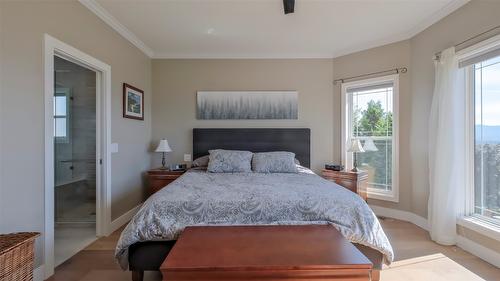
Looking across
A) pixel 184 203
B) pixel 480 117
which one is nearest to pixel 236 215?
pixel 184 203

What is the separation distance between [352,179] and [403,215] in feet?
3.01

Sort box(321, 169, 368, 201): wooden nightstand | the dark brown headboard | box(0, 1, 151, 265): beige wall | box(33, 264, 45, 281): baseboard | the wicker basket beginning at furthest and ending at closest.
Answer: the dark brown headboard < box(321, 169, 368, 201): wooden nightstand < box(33, 264, 45, 281): baseboard < box(0, 1, 151, 265): beige wall < the wicker basket

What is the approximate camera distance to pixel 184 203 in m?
1.98

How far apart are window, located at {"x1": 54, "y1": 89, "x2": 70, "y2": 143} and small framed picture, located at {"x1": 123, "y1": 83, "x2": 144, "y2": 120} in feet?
3.33

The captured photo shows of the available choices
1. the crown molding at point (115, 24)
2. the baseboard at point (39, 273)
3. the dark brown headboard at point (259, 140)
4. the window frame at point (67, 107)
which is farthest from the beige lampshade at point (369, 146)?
the window frame at point (67, 107)

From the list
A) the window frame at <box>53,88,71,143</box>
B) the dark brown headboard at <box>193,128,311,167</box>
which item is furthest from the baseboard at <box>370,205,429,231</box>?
the window frame at <box>53,88,71,143</box>

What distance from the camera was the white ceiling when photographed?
105 inches

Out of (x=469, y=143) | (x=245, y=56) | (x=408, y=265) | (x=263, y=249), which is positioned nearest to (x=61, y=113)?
(x=245, y=56)

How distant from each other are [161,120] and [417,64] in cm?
391

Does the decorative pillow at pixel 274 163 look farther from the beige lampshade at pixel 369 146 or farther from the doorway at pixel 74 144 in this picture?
the doorway at pixel 74 144

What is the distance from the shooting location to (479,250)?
2.43 metres

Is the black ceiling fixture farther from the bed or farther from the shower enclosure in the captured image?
the shower enclosure

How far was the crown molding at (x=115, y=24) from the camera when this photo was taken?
2.61 m

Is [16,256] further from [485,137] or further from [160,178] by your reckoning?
[485,137]
